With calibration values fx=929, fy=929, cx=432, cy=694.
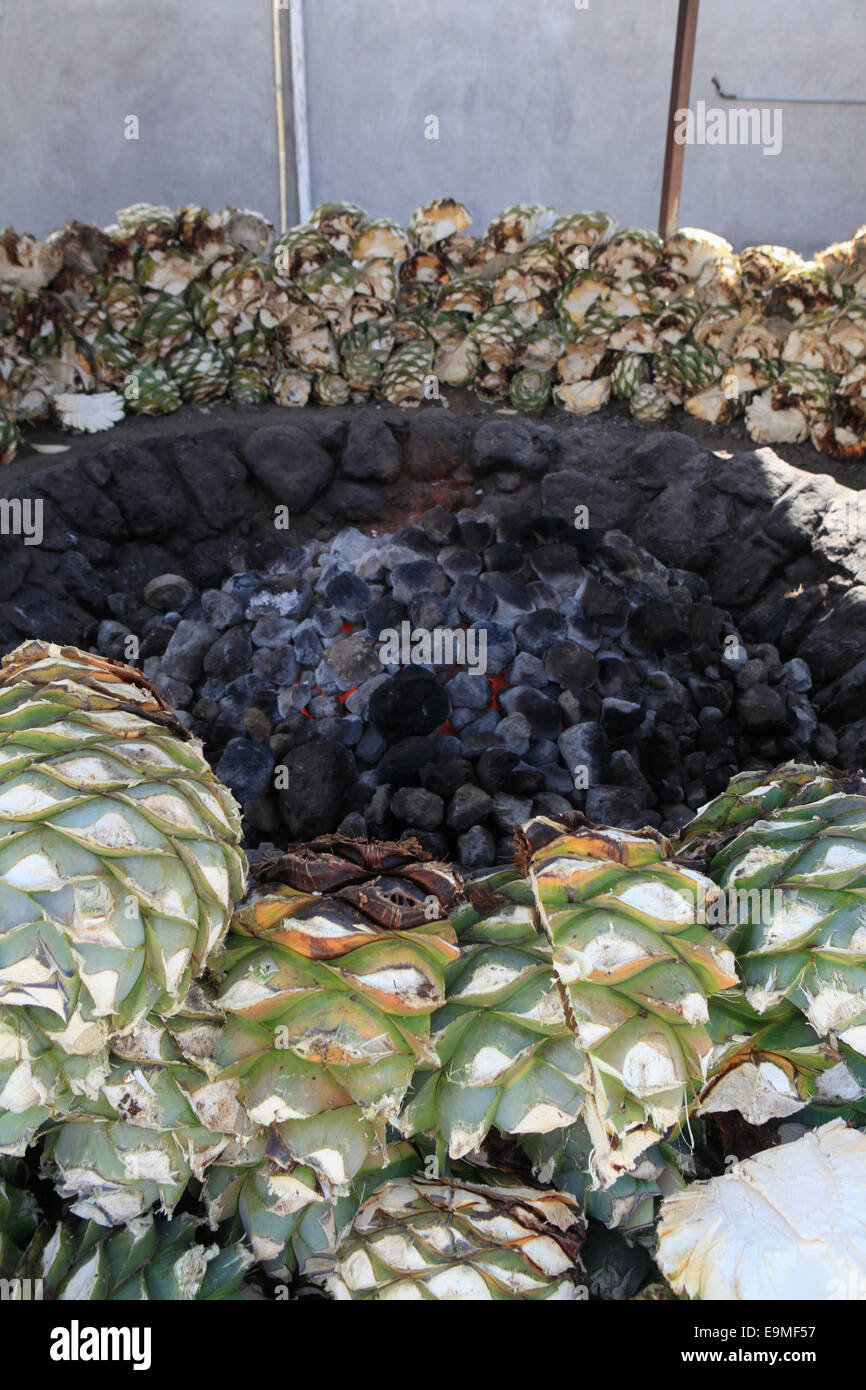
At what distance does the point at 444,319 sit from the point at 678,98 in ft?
4.84

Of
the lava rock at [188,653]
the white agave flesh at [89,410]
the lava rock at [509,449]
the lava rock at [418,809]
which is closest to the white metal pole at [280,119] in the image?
the white agave flesh at [89,410]

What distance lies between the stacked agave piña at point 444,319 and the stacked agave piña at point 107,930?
345 cm

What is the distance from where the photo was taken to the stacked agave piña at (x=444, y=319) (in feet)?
12.9

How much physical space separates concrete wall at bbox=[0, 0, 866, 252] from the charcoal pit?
8.40ft

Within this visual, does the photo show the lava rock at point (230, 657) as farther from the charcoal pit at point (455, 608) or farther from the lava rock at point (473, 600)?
the lava rock at point (473, 600)

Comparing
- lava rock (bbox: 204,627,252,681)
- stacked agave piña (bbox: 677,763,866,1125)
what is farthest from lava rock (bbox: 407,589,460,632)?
stacked agave piña (bbox: 677,763,866,1125)

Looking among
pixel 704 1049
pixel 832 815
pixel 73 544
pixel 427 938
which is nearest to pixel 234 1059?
pixel 427 938

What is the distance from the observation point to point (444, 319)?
4.22 metres

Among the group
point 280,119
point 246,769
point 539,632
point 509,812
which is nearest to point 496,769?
point 509,812

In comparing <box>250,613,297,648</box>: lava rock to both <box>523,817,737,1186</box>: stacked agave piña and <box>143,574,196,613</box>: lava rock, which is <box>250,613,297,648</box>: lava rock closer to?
<box>143,574,196,613</box>: lava rock

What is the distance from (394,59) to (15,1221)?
20.8ft

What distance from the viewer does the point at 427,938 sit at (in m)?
0.85

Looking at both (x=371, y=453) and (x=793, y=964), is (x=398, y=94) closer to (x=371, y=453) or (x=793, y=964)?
(x=371, y=453)

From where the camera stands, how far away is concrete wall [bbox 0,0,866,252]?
5.22m
